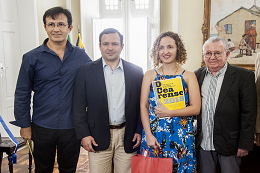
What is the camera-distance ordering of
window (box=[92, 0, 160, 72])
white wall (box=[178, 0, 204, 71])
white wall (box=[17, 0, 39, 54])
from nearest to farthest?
white wall (box=[17, 0, 39, 54])
white wall (box=[178, 0, 204, 71])
window (box=[92, 0, 160, 72])

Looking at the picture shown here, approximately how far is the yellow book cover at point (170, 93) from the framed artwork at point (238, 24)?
2504mm

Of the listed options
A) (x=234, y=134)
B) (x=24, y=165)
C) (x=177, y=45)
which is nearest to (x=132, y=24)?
(x=24, y=165)

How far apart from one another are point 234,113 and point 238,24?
8.53 ft

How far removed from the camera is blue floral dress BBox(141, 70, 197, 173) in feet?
4.89

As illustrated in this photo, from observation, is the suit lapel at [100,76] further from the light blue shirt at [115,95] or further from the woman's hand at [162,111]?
the woman's hand at [162,111]

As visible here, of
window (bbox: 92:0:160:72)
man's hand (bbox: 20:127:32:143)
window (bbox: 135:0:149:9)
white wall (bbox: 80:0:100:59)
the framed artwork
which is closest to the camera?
man's hand (bbox: 20:127:32:143)

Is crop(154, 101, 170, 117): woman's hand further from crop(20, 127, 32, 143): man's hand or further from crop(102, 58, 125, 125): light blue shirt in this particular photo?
crop(20, 127, 32, 143): man's hand

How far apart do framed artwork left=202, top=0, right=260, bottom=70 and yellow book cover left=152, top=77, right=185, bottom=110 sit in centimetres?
250

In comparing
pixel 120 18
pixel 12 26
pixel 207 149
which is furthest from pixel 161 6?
pixel 207 149

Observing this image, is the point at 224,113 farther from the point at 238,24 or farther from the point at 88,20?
the point at 88,20

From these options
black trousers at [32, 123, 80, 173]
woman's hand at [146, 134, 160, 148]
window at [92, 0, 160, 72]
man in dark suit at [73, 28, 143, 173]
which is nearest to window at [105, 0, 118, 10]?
window at [92, 0, 160, 72]

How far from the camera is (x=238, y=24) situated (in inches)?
140

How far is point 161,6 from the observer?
15.3ft

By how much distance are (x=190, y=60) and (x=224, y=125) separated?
8.30 feet
